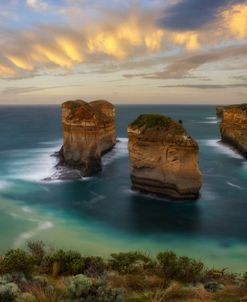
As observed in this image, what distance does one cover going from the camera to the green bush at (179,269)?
13453 mm

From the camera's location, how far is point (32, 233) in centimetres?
2508

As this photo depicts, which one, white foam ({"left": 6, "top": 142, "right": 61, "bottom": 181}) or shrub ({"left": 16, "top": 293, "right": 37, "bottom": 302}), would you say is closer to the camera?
shrub ({"left": 16, "top": 293, "right": 37, "bottom": 302})

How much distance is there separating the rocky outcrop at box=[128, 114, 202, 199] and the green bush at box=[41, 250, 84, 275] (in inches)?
692

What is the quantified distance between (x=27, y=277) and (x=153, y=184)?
20789 millimetres

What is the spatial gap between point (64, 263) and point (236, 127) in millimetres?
47621

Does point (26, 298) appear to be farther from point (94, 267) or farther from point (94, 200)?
point (94, 200)

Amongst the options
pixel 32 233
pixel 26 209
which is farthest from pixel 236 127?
pixel 32 233

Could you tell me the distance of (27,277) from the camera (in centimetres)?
1284

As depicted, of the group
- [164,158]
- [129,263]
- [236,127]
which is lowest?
[129,263]

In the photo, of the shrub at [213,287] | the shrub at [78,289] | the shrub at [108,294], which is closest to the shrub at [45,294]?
the shrub at [78,289]

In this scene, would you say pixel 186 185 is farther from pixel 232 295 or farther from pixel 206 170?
pixel 232 295

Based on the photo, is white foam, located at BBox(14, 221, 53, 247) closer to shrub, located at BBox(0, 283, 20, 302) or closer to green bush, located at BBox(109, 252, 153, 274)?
green bush, located at BBox(109, 252, 153, 274)

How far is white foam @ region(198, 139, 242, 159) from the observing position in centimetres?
5469

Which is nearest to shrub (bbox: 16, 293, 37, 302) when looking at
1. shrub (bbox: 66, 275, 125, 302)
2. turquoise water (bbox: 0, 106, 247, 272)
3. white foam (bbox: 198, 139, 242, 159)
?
shrub (bbox: 66, 275, 125, 302)
